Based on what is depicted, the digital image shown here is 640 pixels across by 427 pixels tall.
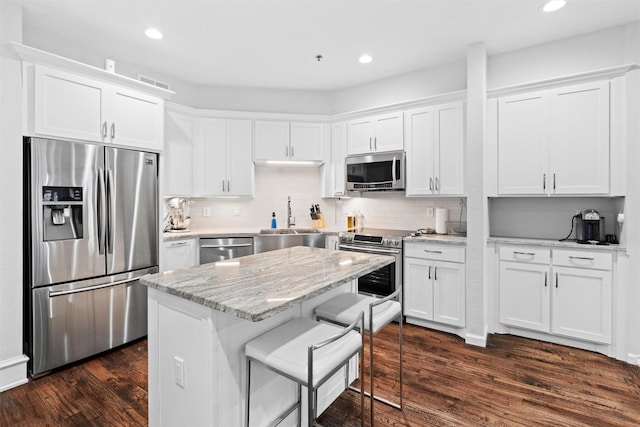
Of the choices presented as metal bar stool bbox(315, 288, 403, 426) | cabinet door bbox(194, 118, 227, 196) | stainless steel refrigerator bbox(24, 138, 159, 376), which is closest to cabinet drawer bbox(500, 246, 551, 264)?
metal bar stool bbox(315, 288, 403, 426)

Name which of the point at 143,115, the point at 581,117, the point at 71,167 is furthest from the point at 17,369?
the point at 581,117

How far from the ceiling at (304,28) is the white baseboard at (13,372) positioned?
8.49 feet

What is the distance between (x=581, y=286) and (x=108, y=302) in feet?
13.4

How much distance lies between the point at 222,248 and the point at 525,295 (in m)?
3.16

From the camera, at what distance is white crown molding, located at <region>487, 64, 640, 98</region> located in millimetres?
2693

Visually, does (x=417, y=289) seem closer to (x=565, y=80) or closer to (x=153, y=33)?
(x=565, y=80)

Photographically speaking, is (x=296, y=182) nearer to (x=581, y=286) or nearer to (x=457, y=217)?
(x=457, y=217)

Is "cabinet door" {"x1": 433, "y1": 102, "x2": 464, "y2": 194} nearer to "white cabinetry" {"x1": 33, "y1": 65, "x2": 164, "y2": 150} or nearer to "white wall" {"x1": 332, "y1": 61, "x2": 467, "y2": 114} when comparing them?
"white wall" {"x1": 332, "y1": 61, "x2": 467, "y2": 114}

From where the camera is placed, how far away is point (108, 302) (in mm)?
2814

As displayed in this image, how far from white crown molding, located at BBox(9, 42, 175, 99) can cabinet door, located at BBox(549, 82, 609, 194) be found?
371 centimetres

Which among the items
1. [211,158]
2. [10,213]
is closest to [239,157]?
[211,158]

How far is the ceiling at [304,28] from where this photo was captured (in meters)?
2.51

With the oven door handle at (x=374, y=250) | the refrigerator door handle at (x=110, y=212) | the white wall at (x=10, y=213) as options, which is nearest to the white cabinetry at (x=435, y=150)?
the oven door handle at (x=374, y=250)

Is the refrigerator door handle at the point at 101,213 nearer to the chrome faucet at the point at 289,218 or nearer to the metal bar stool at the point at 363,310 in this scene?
the metal bar stool at the point at 363,310
